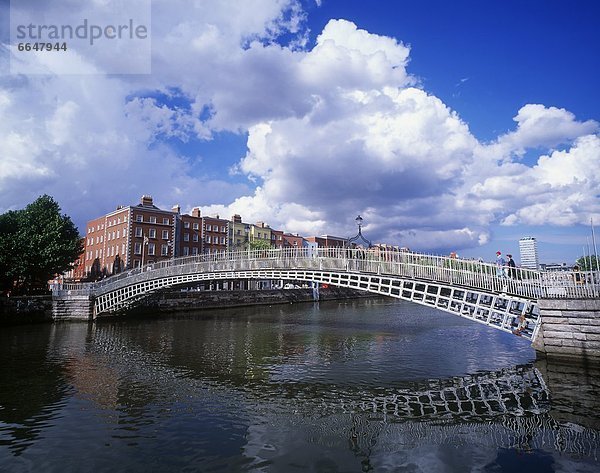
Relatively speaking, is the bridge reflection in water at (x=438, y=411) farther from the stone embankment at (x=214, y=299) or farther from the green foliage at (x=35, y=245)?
the stone embankment at (x=214, y=299)

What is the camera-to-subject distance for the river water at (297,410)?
8906mm

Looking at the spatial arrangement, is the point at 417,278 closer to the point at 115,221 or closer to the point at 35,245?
the point at 35,245

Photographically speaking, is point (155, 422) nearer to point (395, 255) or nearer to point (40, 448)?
point (40, 448)

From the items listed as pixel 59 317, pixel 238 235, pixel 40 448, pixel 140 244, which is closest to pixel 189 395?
pixel 40 448

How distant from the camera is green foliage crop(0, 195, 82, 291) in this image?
4041 centimetres

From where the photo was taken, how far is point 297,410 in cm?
1244

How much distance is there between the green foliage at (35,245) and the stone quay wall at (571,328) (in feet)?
154

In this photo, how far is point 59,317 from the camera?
41062 mm

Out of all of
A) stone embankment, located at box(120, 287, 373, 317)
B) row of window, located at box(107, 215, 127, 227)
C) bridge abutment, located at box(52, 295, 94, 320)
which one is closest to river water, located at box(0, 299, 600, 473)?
bridge abutment, located at box(52, 295, 94, 320)

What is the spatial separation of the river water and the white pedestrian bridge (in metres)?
2.68

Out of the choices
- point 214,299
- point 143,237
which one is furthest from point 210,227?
point 214,299

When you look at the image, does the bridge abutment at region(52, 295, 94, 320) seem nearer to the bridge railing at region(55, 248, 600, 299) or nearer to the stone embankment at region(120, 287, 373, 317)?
the stone embankment at region(120, 287, 373, 317)

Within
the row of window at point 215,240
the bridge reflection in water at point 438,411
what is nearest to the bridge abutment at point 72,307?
the bridge reflection in water at point 438,411

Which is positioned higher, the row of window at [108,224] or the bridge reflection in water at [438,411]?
the row of window at [108,224]
